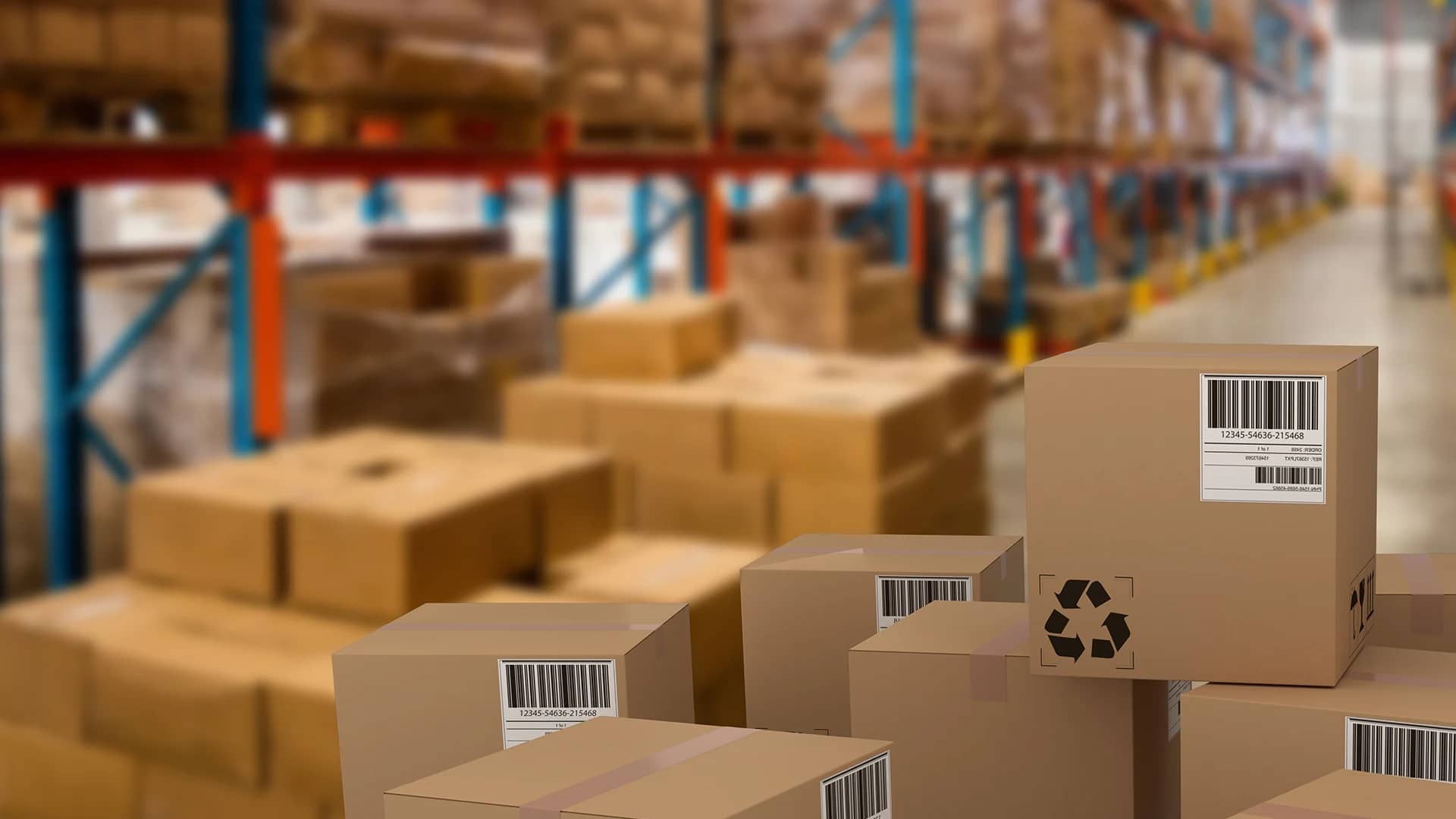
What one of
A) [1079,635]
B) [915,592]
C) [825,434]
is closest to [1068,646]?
[1079,635]

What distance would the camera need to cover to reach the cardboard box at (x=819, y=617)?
178cm

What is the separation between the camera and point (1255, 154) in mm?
25297

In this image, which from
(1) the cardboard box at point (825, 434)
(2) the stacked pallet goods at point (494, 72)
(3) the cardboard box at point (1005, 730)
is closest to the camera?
(3) the cardboard box at point (1005, 730)

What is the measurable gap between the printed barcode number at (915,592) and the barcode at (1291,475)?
510 millimetres

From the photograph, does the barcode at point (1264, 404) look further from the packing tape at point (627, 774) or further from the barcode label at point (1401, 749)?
the packing tape at point (627, 774)

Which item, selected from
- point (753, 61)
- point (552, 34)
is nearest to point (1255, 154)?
point (753, 61)

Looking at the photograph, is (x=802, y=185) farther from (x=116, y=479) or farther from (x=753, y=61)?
(x=116, y=479)

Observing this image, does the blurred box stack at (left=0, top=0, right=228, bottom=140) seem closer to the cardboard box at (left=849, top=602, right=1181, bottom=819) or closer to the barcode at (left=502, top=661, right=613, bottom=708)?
the barcode at (left=502, top=661, right=613, bottom=708)

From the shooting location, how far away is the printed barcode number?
5.93 ft

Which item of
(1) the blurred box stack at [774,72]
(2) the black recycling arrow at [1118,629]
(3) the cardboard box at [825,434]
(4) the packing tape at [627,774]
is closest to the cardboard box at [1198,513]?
(2) the black recycling arrow at [1118,629]

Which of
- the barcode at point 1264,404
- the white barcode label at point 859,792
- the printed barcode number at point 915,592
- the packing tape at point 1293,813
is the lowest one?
the white barcode label at point 859,792

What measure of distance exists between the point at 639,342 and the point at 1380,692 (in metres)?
3.78

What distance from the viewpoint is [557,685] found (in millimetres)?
1516

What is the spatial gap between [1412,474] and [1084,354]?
673 cm
